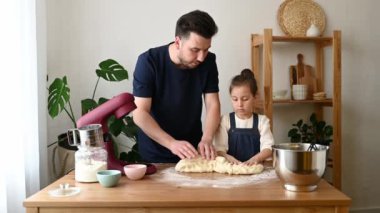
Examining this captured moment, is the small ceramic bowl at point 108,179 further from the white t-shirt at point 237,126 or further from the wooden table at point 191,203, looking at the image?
the white t-shirt at point 237,126

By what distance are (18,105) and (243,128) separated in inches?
42.0

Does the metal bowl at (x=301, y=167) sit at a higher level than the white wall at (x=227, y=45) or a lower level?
lower

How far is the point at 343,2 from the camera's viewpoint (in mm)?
2889

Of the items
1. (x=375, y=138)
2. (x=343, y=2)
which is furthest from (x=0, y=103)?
(x=375, y=138)

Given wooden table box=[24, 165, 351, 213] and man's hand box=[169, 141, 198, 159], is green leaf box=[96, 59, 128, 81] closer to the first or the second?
man's hand box=[169, 141, 198, 159]

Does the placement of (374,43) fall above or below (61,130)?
Result: above

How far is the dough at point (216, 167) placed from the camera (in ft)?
4.49

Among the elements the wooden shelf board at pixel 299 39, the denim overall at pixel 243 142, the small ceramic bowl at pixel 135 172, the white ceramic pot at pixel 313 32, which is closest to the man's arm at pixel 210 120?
the denim overall at pixel 243 142

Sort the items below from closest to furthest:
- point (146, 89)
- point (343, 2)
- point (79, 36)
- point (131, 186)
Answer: point (131, 186)
point (146, 89)
point (79, 36)
point (343, 2)

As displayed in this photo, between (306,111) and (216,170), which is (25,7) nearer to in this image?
(216,170)

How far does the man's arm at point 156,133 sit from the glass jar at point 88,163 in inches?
12.3

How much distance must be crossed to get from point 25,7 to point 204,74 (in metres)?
0.95

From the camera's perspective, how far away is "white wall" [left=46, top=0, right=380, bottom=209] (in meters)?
2.61

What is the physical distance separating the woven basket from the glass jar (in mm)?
1967
